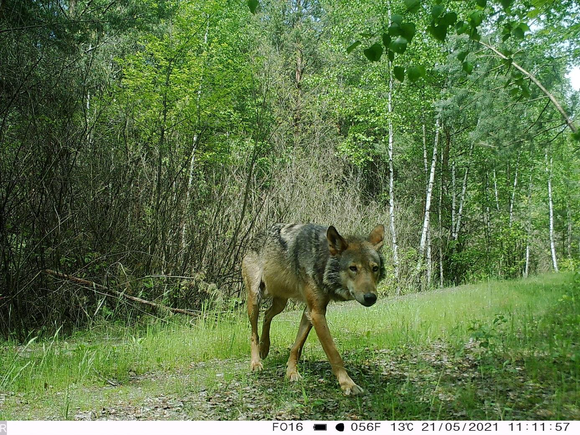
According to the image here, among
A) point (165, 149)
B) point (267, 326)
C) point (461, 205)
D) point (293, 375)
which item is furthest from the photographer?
point (461, 205)

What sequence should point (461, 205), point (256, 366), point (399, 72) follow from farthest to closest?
1. point (461, 205)
2. point (256, 366)
3. point (399, 72)

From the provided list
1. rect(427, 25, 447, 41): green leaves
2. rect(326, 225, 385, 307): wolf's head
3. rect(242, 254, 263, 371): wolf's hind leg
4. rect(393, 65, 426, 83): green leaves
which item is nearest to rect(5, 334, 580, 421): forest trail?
rect(242, 254, 263, 371): wolf's hind leg

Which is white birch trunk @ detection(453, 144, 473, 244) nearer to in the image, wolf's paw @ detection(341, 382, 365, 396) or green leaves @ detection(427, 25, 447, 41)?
wolf's paw @ detection(341, 382, 365, 396)

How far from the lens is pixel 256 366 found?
4824mm

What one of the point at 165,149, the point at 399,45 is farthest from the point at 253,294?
the point at 165,149

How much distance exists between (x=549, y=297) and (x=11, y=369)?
27.8ft

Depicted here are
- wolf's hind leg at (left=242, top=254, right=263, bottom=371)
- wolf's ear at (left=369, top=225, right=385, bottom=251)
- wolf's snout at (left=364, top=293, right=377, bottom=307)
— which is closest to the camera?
wolf's snout at (left=364, top=293, right=377, bottom=307)

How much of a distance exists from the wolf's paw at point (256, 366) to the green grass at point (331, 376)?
113mm

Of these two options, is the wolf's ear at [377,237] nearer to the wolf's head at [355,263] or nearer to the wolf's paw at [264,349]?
the wolf's head at [355,263]

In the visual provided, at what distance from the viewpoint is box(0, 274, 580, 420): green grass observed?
3240 millimetres

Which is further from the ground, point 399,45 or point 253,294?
point 399,45

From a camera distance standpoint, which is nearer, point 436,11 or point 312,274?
point 436,11

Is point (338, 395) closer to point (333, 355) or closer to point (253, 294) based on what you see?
point (333, 355)

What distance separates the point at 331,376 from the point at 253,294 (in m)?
1.47
